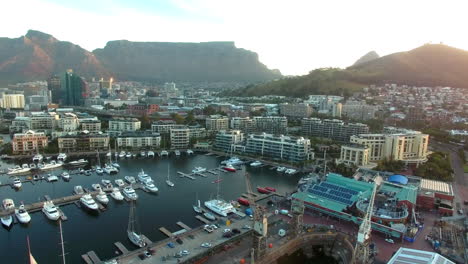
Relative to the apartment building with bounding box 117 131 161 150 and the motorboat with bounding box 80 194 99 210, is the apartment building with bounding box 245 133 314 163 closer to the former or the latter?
the apartment building with bounding box 117 131 161 150

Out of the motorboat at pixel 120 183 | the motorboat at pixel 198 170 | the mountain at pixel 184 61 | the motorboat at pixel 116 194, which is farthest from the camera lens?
the mountain at pixel 184 61

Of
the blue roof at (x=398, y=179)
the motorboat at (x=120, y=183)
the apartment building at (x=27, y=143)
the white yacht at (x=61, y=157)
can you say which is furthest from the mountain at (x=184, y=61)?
the blue roof at (x=398, y=179)

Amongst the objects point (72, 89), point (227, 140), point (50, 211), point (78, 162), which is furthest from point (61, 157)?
point (72, 89)

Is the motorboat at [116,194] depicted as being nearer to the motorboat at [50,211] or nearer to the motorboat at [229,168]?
the motorboat at [50,211]

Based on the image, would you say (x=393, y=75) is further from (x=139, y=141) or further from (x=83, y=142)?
(x=83, y=142)

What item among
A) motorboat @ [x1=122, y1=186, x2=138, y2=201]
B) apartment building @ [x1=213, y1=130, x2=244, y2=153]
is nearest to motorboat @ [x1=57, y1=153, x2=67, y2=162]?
motorboat @ [x1=122, y1=186, x2=138, y2=201]

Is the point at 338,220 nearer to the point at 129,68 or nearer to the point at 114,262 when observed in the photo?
the point at 114,262
